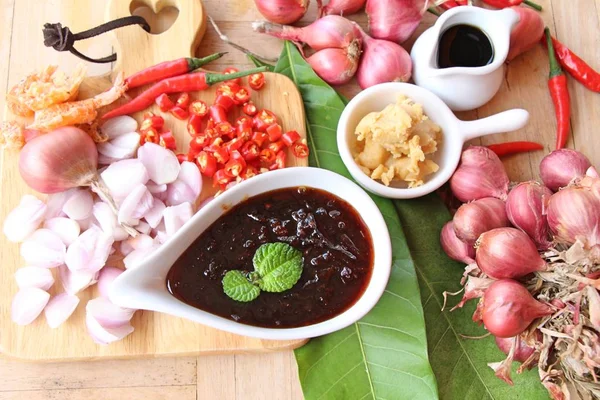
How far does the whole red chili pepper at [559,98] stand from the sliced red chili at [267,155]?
3.00 feet

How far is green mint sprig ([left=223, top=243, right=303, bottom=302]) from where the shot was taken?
1466 mm

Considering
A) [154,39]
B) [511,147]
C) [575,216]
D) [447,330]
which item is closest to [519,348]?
[447,330]

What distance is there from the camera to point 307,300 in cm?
151

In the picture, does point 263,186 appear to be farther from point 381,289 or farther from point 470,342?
point 470,342

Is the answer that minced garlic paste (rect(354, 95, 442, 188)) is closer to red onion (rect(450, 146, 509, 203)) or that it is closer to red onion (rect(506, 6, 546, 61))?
red onion (rect(450, 146, 509, 203))

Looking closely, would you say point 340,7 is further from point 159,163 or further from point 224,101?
point 159,163

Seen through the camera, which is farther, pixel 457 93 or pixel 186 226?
pixel 457 93

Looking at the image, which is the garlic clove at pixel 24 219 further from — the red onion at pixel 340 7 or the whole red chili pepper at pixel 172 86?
the red onion at pixel 340 7

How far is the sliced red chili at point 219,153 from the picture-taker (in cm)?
168

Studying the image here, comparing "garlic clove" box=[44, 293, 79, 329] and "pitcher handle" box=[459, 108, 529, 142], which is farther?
"pitcher handle" box=[459, 108, 529, 142]

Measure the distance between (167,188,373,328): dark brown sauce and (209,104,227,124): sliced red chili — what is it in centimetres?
29

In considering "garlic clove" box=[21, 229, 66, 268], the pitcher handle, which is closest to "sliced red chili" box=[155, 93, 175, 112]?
"garlic clove" box=[21, 229, 66, 268]

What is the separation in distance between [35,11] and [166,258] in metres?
0.95

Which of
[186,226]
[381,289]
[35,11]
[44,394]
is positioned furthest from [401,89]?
[44,394]
